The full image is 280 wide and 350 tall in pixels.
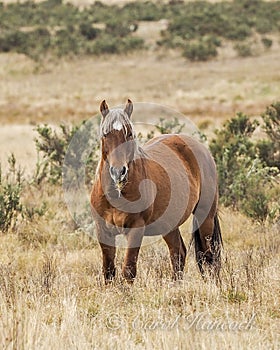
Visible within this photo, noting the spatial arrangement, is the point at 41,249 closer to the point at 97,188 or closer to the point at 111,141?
the point at 97,188

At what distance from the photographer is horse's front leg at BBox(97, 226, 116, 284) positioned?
5.34 meters

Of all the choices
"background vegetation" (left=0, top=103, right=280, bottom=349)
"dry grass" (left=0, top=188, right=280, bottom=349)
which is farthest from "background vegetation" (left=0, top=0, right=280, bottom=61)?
"dry grass" (left=0, top=188, right=280, bottom=349)

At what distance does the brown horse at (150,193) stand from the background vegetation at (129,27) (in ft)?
95.9

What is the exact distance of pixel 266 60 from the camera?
33.5 meters

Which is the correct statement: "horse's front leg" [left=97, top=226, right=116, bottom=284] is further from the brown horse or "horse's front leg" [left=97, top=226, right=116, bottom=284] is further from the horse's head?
the horse's head

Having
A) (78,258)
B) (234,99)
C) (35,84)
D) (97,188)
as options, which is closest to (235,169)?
(78,258)

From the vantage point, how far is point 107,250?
536 centimetres

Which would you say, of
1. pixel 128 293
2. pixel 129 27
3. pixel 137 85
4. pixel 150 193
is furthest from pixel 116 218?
pixel 129 27

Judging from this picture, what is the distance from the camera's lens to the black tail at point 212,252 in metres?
5.87

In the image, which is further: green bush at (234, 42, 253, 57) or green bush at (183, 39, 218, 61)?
green bush at (234, 42, 253, 57)

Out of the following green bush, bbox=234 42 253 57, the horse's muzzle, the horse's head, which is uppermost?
the horse's head

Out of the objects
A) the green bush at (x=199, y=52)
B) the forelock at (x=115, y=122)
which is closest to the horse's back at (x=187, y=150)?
the forelock at (x=115, y=122)

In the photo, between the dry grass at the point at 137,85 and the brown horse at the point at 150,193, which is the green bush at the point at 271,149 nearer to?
the brown horse at the point at 150,193

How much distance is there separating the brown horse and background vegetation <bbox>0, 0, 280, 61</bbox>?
29239 millimetres
